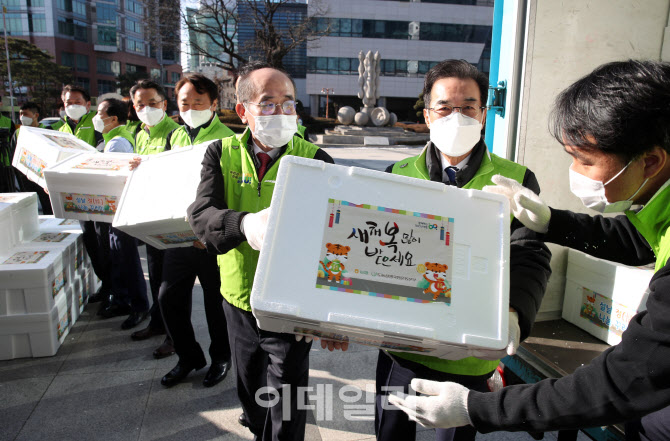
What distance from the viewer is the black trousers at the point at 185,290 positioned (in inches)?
101

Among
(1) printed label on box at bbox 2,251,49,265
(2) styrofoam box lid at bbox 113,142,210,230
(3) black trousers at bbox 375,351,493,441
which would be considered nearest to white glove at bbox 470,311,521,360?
(3) black trousers at bbox 375,351,493,441

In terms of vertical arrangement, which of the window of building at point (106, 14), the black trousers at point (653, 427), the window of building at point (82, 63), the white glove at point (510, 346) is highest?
the window of building at point (106, 14)

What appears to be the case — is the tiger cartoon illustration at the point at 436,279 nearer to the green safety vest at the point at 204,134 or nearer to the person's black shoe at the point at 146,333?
the green safety vest at the point at 204,134

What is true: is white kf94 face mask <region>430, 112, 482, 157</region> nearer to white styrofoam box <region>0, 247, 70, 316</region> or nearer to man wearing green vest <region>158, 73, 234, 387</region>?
man wearing green vest <region>158, 73, 234, 387</region>

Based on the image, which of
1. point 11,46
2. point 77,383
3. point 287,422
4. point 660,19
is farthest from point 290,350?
point 11,46

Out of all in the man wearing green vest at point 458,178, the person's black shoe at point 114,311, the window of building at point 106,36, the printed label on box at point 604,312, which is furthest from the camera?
the window of building at point 106,36

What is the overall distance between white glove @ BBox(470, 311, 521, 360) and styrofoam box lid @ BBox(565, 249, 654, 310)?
104 cm

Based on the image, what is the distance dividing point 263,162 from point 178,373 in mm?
1598

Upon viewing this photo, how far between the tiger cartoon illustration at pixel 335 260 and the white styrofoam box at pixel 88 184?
2046mm

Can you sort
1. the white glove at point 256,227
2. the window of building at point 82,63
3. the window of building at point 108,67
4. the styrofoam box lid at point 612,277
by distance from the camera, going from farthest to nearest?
the window of building at point 108,67 → the window of building at point 82,63 → the styrofoam box lid at point 612,277 → the white glove at point 256,227

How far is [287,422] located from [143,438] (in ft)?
3.10

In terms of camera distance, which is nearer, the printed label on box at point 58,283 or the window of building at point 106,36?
the printed label on box at point 58,283

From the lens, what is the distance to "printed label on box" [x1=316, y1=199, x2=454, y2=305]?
1113 millimetres

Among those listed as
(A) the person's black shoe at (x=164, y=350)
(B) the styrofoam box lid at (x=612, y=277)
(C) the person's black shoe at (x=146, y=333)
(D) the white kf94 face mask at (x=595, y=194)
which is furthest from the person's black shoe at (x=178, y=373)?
(D) the white kf94 face mask at (x=595, y=194)
